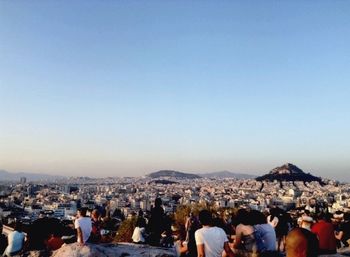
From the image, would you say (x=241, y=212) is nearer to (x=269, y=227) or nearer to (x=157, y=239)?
(x=269, y=227)

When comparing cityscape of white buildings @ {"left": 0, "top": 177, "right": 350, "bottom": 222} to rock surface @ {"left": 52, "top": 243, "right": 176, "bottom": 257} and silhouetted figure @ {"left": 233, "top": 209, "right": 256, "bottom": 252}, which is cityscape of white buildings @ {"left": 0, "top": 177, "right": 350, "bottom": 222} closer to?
rock surface @ {"left": 52, "top": 243, "right": 176, "bottom": 257}

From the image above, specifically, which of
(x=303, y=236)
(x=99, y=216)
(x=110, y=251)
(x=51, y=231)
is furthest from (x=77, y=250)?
(x=303, y=236)

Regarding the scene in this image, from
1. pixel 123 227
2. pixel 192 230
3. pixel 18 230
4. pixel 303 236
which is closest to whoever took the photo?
pixel 303 236

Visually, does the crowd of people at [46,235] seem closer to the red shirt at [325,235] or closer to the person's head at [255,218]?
the person's head at [255,218]

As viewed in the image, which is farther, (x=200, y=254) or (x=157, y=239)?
(x=157, y=239)

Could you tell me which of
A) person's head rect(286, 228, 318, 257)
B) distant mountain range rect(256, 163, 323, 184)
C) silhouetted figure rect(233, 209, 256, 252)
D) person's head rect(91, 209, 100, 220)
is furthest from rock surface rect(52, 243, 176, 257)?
distant mountain range rect(256, 163, 323, 184)

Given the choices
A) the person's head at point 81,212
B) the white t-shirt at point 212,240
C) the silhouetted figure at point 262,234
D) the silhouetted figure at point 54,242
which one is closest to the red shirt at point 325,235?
the silhouetted figure at point 262,234
